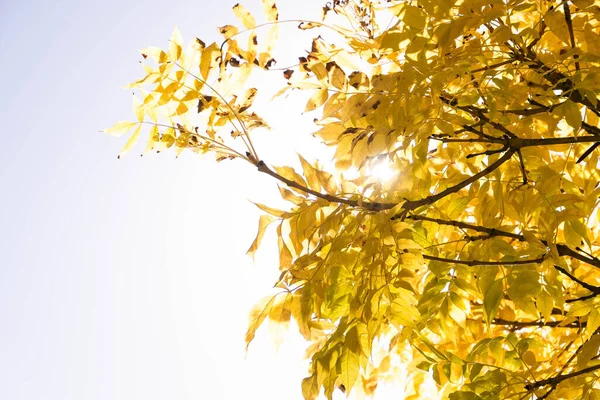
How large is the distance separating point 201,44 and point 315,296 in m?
0.81

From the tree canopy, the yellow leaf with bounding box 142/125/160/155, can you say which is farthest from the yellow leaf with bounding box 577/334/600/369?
the yellow leaf with bounding box 142/125/160/155

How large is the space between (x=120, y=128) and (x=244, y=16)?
1.74 feet

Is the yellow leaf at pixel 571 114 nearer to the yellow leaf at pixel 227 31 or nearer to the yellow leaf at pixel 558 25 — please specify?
the yellow leaf at pixel 558 25

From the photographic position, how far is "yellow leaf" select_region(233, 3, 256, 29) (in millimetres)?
1588

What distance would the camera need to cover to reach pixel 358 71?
4.95ft

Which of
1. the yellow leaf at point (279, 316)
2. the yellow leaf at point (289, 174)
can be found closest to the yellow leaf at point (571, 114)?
the yellow leaf at point (289, 174)

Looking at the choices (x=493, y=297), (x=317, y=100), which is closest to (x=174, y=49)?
(x=317, y=100)

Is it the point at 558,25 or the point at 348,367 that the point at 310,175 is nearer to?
the point at 348,367

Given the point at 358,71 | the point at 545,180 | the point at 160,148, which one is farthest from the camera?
the point at 160,148

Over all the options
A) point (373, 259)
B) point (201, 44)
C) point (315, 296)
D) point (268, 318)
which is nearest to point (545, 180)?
point (373, 259)

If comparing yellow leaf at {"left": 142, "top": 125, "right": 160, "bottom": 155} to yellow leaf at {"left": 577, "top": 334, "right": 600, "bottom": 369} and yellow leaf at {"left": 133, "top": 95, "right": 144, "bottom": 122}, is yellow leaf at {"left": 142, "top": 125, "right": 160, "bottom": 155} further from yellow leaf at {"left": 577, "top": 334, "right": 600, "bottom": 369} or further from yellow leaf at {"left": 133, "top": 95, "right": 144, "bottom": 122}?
yellow leaf at {"left": 577, "top": 334, "right": 600, "bottom": 369}

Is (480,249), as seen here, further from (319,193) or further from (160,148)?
(160,148)

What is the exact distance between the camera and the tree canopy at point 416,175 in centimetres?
130

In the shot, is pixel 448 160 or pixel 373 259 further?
pixel 448 160
